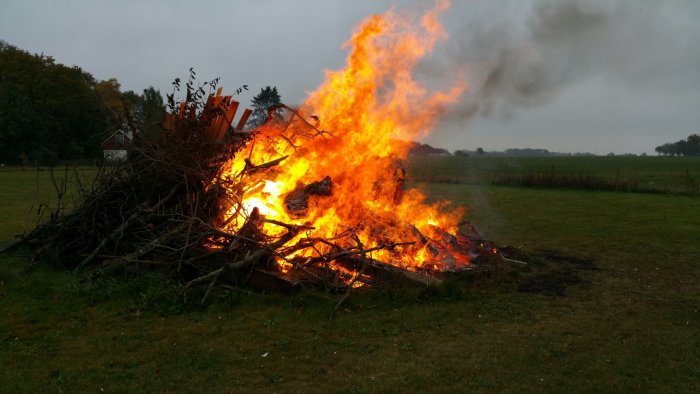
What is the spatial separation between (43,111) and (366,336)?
63.9 m

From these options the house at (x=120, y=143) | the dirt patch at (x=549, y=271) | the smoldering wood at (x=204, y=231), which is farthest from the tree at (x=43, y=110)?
the dirt patch at (x=549, y=271)

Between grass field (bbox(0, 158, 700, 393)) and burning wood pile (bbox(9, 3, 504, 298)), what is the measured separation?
558mm

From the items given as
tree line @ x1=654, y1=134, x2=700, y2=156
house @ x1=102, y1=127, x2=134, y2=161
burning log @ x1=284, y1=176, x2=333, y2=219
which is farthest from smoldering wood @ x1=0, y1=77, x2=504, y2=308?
tree line @ x1=654, y1=134, x2=700, y2=156

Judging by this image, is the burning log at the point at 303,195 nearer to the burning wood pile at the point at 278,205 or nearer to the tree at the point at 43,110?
the burning wood pile at the point at 278,205

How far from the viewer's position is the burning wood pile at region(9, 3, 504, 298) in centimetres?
749

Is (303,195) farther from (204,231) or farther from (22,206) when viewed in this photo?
(22,206)

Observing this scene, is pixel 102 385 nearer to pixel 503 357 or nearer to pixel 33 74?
pixel 503 357

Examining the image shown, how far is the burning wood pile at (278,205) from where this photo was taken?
7.49 meters

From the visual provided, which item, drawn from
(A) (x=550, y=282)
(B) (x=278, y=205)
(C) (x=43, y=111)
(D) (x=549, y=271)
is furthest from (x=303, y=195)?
(C) (x=43, y=111)

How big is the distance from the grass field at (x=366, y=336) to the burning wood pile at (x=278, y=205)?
22.0 inches

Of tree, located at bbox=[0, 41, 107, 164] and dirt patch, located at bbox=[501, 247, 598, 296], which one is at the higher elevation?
tree, located at bbox=[0, 41, 107, 164]

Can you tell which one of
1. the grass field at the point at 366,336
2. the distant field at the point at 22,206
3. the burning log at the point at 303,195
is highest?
the burning log at the point at 303,195

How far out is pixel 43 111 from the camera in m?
56.0

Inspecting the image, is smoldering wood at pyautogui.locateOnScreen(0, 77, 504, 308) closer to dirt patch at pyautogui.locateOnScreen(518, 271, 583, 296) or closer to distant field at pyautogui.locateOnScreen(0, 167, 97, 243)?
distant field at pyautogui.locateOnScreen(0, 167, 97, 243)
